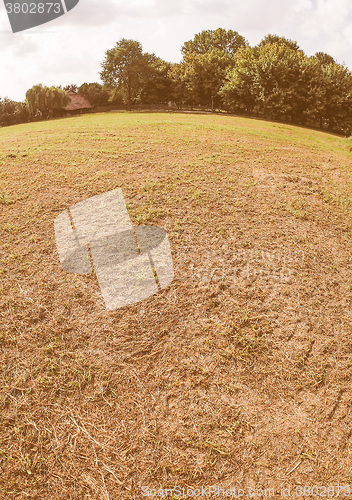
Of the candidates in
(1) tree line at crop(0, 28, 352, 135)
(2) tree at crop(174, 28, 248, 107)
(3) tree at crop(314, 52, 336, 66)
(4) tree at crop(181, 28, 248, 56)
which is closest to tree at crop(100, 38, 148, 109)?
(1) tree line at crop(0, 28, 352, 135)

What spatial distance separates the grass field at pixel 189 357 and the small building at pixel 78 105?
140ft

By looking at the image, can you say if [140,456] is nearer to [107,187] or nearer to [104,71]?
[107,187]

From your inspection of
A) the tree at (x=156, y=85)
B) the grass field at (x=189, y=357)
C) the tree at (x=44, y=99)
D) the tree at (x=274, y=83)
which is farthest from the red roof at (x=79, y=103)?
the grass field at (x=189, y=357)

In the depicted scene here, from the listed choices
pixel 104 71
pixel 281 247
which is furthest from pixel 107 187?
pixel 104 71

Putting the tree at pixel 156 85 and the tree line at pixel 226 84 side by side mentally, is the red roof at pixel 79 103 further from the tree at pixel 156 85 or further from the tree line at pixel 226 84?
the tree at pixel 156 85

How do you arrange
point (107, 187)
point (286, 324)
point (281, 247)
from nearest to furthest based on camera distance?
1. point (286, 324)
2. point (281, 247)
3. point (107, 187)

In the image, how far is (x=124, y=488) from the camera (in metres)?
3.09

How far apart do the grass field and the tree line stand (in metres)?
24.8

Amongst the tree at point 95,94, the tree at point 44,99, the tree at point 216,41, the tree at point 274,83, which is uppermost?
the tree at point 216,41

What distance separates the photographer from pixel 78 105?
47250 millimetres

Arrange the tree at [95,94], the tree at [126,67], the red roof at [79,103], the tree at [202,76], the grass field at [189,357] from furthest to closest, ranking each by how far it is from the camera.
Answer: the tree at [95,94]
the red roof at [79,103]
the tree at [126,67]
the tree at [202,76]
the grass field at [189,357]

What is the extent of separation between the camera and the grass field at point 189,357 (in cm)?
320

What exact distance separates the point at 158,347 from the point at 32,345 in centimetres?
192

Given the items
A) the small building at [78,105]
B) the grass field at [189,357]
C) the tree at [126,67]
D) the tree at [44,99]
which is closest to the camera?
the grass field at [189,357]
